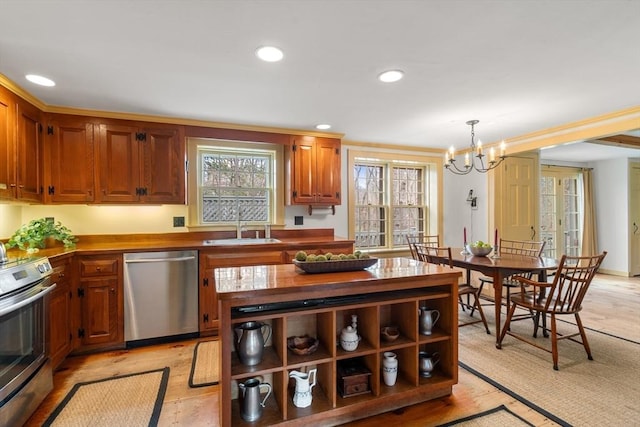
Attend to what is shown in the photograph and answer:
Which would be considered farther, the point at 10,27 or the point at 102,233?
the point at 102,233

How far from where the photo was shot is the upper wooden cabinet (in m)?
2.36

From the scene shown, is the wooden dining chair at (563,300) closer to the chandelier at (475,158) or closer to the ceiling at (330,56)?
the chandelier at (475,158)

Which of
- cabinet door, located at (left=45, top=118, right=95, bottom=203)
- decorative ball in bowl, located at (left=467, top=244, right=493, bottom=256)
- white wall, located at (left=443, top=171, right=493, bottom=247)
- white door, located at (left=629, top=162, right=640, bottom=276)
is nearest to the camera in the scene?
cabinet door, located at (left=45, top=118, right=95, bottom=203)

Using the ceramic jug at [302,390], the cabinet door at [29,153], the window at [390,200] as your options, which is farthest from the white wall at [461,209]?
the cabinet door at [29,153]

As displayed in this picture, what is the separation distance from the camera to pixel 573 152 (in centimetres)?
545

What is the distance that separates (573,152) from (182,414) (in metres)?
6.66

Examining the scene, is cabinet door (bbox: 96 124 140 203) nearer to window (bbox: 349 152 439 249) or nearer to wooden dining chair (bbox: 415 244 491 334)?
window (bbox: 349 152 439 249)

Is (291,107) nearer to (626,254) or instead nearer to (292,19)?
(292,19)

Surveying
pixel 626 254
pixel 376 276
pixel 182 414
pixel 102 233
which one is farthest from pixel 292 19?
pixel 626 254

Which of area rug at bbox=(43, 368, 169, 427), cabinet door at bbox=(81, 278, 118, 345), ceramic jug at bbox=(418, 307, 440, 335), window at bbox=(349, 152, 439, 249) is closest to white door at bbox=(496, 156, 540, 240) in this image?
window at bbox=(349, 152, 439, 249)

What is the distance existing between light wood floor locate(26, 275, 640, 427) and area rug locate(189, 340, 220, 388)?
5cm

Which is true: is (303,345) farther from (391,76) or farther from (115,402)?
(391,76)

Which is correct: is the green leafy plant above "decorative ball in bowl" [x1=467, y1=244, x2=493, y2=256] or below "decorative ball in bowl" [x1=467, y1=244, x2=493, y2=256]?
above

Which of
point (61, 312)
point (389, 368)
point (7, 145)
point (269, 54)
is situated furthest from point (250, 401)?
point (7, 145)
